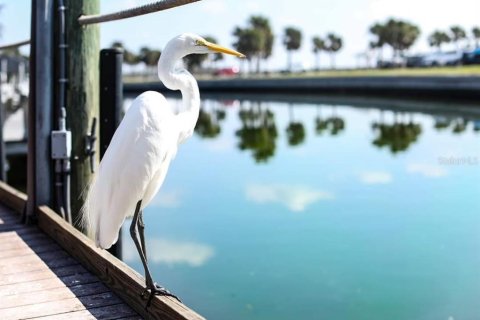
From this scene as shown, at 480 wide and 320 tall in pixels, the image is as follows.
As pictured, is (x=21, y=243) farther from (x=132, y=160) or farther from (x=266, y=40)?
(x=266, y=40)

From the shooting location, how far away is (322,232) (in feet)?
23.2

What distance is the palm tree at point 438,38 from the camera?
72.4 meters

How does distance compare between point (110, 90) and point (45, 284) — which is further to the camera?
point (110, 90)

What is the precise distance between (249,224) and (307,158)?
6.53 metres

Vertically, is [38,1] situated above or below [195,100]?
above

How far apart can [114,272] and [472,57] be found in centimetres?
4384

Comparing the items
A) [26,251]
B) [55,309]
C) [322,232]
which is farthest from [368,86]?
[55,309]

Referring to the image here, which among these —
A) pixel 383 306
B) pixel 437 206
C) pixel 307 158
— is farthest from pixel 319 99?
pixel 383 306

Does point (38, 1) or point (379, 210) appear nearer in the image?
point (38, 1)

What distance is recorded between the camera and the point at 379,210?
26.9 feet

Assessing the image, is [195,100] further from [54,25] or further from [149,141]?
[54,25]

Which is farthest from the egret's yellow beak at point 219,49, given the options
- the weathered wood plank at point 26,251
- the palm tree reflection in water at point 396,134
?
the palm tree reflection in water at point 396,134

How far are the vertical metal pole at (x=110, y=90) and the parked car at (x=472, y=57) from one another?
4223 centimetres


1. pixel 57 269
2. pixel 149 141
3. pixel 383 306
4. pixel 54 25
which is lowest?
pixel 383 306
